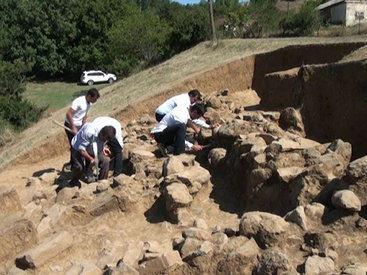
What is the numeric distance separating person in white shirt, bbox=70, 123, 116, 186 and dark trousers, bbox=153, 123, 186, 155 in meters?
0.90

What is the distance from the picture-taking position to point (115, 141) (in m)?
7.50

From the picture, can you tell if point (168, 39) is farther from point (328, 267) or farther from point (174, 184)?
point (328, 267)

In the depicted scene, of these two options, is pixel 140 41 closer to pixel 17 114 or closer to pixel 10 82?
pixel 10 82

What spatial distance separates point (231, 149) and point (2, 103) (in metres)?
15.1

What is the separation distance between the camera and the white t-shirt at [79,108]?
8.17 m

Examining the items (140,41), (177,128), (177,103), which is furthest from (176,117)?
(140,41)

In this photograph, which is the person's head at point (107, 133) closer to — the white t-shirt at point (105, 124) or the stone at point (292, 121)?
the white t-shirt at point (105, 124)

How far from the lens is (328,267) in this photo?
3.98 metres

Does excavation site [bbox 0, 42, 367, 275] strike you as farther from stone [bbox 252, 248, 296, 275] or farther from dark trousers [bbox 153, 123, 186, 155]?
dark trousers [bbox 153, 123, 186, 155]

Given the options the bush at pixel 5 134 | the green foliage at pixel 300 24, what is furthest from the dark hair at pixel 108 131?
the green foliage at pixel 300 24

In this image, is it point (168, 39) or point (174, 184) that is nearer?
point (174, 184)

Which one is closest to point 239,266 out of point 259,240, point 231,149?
point 259,240

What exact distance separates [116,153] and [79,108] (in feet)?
3.58

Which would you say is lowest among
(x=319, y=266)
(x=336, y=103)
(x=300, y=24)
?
(x=319, y=266)
